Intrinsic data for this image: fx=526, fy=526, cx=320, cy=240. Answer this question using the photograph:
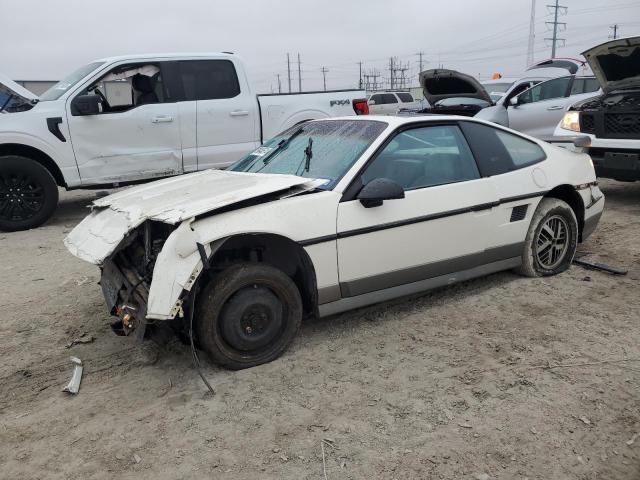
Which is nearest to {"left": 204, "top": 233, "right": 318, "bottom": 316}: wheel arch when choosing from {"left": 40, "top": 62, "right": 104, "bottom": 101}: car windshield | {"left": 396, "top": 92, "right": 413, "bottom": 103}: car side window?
{"left": 40, "top": 62, "right": 104, "bottom": 101}: car windshield

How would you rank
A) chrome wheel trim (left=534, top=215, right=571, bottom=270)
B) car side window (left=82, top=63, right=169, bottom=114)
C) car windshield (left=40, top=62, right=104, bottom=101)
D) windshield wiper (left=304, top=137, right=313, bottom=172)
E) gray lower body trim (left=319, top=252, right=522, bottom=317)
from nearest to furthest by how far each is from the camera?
gray lower body trim (left=319, top=252, right=522, bottom=317) < windshield wiper (left=304, top=137, right=313, bottom=172) < chrome wheel trim (left=534, top=215, right=571, bottom=270) < car windshield (left=40, top=62, right=104, bottom=101) < car side window (left=82, top=63, right=169, bottom=114)

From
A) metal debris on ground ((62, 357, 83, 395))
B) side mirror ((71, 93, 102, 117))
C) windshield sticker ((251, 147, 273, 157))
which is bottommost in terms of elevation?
→ metal debris on ground ((62, 357, 83, 395))

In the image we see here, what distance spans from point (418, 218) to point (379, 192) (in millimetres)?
433

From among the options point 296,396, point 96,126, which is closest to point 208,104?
point 96,126

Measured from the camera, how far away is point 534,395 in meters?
2.88

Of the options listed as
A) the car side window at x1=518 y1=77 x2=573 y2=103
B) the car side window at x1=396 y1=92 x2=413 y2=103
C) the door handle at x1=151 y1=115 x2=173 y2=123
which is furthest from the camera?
the car side window at x1=396 y1=92 x2=413 y2=103

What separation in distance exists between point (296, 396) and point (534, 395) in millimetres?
1308

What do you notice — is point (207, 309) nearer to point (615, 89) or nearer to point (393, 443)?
point (393, 443)

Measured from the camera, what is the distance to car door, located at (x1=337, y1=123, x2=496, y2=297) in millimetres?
3441

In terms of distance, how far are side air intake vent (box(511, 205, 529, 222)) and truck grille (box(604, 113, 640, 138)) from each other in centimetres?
350

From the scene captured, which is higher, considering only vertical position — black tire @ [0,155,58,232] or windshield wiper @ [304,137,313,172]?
windshield wiper @ [304,137,313,172]

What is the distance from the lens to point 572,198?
473 cm

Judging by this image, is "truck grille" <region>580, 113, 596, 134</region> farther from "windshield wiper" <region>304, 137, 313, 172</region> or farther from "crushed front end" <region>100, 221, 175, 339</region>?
"crushed front end" <region>100, 221, 175, 339</region>

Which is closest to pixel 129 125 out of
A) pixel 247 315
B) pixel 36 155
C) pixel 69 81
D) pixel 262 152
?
pixel 69 81
